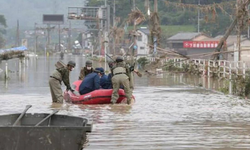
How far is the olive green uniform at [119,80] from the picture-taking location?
20.0 m

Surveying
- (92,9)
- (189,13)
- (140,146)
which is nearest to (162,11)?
(189,13)

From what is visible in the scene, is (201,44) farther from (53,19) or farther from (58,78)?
(53,19)

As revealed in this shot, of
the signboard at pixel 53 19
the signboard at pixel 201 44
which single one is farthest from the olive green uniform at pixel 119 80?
the signboard at pixel 53 19

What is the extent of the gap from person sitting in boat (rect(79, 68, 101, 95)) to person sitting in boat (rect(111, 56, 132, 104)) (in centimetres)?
56

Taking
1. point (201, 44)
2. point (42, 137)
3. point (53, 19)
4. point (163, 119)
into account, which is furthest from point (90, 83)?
point (53, 19)

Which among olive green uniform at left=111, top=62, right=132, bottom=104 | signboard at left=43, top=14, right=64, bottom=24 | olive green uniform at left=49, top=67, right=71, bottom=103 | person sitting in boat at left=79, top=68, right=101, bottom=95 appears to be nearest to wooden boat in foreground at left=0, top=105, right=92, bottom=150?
olive green uniform at left=111, top=62, right=132, bottom=104

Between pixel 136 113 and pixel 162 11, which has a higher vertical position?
pixel 162 11

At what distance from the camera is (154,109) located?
1962 centimetres

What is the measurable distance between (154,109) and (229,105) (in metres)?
2.60

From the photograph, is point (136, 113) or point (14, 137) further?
point (136, 113)

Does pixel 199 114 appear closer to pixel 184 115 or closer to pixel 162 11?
pixel 184 115

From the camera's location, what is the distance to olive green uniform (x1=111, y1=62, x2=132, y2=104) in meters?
20.0

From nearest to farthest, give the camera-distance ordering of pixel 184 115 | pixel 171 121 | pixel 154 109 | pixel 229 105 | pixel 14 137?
pixel 14 137
pixel 171 121
pixel 184 115
pixel 154 109
pixel 229 105

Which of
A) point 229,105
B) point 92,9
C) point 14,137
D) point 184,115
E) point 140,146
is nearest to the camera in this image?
point 14,137
